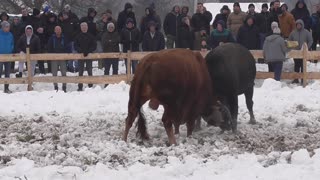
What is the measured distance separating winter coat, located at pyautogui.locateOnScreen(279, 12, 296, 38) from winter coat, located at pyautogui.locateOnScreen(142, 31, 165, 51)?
3.44 m

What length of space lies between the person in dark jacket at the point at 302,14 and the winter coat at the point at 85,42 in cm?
597

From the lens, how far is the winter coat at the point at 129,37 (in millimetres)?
16391

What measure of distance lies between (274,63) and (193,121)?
675 centimetres

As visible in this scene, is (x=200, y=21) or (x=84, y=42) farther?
(x=200, y=21)

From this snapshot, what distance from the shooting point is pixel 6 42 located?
16078mm

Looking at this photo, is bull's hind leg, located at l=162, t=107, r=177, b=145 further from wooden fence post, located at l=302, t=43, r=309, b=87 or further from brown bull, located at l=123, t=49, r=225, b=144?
wooden fence post, located at l=302, t=43, r=309, b=87

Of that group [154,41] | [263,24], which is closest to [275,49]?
[263,24]

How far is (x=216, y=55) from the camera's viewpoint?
971 centimetres

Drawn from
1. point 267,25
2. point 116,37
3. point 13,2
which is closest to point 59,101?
point 116,37

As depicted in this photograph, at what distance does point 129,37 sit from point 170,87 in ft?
27.2

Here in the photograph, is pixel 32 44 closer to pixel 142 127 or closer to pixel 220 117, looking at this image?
pixel 220 117

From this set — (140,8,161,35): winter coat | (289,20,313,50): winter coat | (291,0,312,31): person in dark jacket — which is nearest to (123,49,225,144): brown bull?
(289,20,313,50): winter coat

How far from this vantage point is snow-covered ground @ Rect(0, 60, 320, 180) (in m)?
6.58

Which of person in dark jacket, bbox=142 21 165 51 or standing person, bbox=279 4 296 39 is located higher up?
standing person, bbox=279 4 296 39
